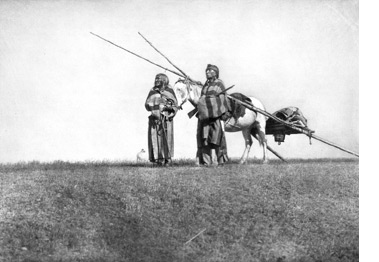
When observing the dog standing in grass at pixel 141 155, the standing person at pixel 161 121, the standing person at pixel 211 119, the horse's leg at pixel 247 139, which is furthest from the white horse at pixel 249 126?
the dog standing in grass at pixel 141 155

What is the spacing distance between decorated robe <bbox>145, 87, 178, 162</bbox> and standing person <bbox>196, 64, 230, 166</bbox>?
0.84 m

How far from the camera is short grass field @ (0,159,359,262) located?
1295 centimetres

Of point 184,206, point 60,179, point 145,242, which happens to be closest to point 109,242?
point 145,242

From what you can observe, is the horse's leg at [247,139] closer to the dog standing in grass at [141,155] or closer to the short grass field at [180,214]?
the short grass field at [180,214]

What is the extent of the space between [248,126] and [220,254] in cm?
692

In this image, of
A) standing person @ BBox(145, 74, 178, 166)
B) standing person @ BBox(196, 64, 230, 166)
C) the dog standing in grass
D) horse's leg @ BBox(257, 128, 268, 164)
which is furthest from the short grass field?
the dog standing in grass

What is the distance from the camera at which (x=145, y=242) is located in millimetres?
13141

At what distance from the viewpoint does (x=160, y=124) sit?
59.7 ft

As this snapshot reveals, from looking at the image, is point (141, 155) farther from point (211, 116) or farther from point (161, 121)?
point (211, 116)

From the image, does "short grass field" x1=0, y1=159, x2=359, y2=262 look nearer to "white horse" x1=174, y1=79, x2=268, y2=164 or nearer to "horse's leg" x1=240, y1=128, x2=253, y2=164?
"white horse" x1=174, y1=79, x2=268, y2=164

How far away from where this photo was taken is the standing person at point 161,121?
59.2ft
